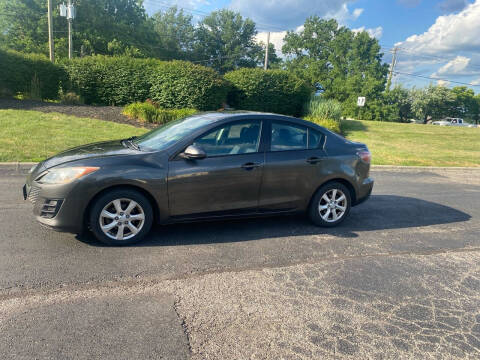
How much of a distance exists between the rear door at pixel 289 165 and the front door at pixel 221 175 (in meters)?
0.15

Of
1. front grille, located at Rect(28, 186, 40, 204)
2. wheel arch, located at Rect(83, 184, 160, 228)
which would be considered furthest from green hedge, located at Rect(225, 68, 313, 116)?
front grille, located at Rect(28, 186, 40, 204)

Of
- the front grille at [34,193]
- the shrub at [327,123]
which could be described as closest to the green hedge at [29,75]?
the shrub at [327,123]

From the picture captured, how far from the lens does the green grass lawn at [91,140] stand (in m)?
9.38

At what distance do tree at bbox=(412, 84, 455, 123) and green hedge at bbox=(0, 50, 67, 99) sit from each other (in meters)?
59.6

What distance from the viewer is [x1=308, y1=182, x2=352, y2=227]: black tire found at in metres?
5.23

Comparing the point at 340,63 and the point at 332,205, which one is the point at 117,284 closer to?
the point at 332,205

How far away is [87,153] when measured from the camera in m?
4.41

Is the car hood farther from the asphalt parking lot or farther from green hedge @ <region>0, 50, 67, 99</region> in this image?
green hedge @ <region>0, 50, 67, 99</region>

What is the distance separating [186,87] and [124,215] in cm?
1216

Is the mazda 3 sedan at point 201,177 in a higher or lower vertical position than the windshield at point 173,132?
lower

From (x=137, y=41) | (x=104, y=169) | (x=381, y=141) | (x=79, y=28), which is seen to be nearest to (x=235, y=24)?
(x=137, y=41)

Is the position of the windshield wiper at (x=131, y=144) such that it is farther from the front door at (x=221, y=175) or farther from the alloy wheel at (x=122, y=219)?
the alloy wheel at (x=122, y=219)

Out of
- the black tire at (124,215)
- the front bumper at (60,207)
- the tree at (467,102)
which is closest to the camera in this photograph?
the front bumper at (60,207)

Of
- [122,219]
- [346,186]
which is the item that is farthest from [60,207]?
[346,186]
